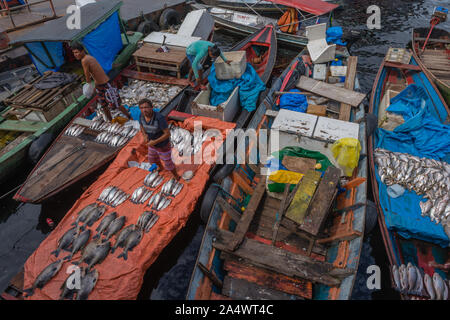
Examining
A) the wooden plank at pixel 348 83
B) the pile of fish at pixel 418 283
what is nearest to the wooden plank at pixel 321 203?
the pile of fish at pixel 418 283

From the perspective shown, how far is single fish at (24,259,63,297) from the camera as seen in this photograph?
15.0 feet

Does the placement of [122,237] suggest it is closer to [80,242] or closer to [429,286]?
[80,242]

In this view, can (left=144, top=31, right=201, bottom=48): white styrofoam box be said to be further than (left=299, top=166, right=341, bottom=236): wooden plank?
Yes

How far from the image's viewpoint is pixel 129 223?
→ 18.2 feet

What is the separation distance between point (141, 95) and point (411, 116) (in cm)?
924

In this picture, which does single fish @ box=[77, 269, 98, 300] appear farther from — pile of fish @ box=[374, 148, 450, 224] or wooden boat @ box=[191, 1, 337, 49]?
wooden boat @ box=[191, 1, 337, 49]

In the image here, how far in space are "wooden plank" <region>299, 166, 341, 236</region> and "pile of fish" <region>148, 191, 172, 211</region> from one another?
120 inches

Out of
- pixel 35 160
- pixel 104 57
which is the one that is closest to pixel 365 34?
pixel 104 57

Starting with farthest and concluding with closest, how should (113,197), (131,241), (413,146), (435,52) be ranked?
1. (435,52)
2. (413,146)
3. (113,197)
4. (131,241)

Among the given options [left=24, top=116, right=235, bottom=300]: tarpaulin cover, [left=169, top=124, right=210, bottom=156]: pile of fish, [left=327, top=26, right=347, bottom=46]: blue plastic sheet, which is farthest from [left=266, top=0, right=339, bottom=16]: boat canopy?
[left=169, top=124, right=210, bottom=156]: pile of fish

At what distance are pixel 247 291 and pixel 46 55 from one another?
10.5 meters

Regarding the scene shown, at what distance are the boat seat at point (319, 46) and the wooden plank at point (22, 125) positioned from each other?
33.2 feet

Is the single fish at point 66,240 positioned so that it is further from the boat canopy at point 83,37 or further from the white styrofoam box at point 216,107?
the boat canopy at point 83,37

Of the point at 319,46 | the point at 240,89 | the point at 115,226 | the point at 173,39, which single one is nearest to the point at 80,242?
the point at 115,226
